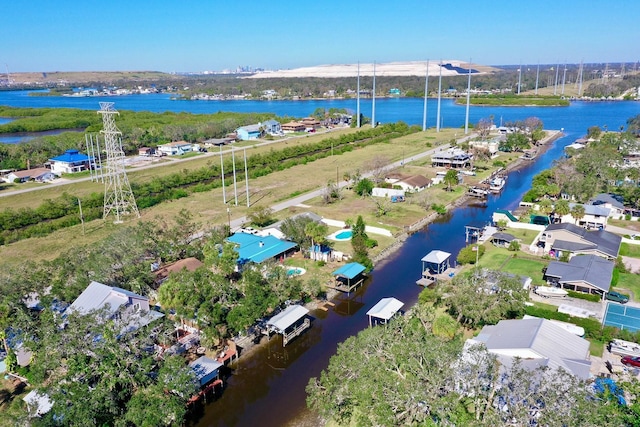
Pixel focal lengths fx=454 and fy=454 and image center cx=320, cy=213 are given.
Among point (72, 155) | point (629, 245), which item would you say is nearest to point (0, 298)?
point (629, 245)

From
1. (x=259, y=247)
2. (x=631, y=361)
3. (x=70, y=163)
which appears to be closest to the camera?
(x=631, y=361)

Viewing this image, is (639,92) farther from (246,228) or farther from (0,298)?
(0,298)

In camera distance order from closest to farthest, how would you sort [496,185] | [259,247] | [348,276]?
1. [348,276]
2. [259,247]
3. [496,185]

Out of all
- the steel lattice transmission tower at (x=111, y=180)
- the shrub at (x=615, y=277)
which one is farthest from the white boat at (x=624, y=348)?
the steel lattice transmission tower at (x=111, y=180)

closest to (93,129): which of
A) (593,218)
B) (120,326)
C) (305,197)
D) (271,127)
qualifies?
(271,127)

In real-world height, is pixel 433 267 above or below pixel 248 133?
below

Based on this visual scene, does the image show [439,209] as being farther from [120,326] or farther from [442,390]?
[120,326]

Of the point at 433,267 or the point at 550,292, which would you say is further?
the point at 433,267
